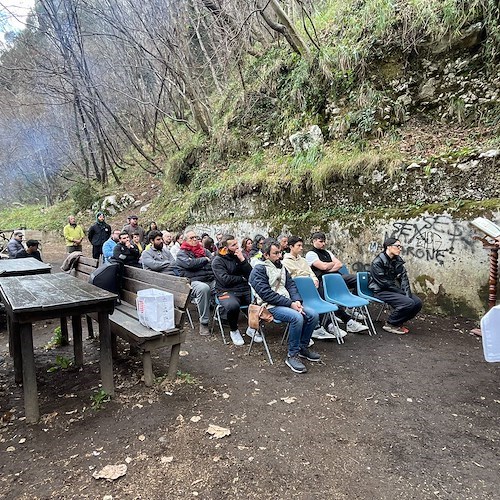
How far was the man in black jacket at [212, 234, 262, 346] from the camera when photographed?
5.43 meters

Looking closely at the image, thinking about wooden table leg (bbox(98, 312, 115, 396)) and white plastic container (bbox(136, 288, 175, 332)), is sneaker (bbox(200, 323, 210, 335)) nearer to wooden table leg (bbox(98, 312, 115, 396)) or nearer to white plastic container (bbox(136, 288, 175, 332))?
white plastic container (bbox(136, 288, 175, 332))

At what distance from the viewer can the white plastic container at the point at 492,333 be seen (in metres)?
3.23

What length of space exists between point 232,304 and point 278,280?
799 mm

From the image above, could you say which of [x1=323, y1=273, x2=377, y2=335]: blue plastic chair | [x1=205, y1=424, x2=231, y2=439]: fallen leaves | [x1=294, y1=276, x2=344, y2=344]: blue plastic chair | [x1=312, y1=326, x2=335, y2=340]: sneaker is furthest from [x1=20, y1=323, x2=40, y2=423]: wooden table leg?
[x1=323, y1=273, x2=377, y2=335]: blue plastic chair

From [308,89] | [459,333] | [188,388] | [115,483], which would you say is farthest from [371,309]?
[308,89]

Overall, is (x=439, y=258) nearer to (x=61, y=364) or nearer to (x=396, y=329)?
(x=396, y=329)

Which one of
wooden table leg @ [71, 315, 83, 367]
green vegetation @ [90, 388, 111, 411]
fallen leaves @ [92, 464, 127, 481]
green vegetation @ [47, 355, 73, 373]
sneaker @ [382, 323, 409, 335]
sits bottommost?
sneaker @ [382, 323, 409, 335]

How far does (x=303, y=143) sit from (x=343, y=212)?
2.64 metres

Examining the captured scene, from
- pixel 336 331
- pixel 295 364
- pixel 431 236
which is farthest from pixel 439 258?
pixel 295 364

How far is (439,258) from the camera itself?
6.42 meters

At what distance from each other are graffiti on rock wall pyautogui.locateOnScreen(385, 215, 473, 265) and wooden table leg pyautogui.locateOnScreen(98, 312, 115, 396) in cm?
536

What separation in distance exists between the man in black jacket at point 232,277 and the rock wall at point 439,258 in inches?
114

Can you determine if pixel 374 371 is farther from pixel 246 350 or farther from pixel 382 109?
pixel 382 109

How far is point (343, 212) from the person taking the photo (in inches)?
311
